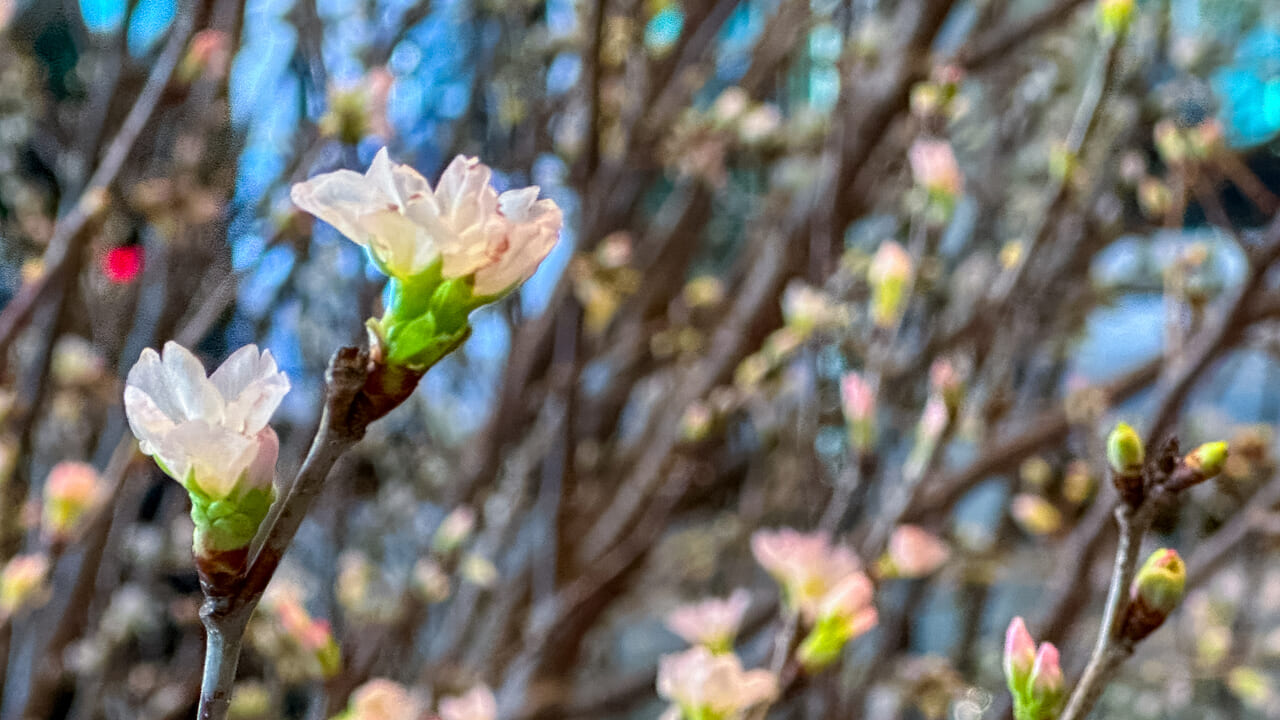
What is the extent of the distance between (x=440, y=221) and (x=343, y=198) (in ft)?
0.08

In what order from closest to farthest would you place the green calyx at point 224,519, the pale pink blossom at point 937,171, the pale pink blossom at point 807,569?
the green calyx at point 224,519, the pale pink blossom at point 807,569, the pale pink blossom at point 937,171

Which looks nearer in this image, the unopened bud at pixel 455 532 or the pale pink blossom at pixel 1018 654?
the pale pink blossom at pixel 1018 654

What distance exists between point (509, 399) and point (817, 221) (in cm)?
38

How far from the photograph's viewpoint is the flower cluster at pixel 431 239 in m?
0.21

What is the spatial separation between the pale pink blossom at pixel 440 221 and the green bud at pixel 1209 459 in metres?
0.19

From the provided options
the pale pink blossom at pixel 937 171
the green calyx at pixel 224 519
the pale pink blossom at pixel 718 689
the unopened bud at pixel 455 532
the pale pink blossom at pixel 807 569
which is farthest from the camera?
the unopened bud at pixel 455 532

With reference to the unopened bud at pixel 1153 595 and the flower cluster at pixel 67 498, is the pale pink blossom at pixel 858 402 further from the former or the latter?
the flower cluster at pixel 67 498

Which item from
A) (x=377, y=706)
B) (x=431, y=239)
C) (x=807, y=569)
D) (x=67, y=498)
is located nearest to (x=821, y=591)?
(x=807, y=569)

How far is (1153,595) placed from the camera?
0.26 meters

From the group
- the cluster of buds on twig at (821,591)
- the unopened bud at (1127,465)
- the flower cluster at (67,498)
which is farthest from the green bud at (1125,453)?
the flower cluster at (67,498)

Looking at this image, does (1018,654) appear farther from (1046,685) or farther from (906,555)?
(906,555)

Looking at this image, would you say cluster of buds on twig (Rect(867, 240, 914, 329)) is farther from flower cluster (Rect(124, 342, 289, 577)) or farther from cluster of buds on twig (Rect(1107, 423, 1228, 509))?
flower cluster (Rect(124, 342, 289, 577))

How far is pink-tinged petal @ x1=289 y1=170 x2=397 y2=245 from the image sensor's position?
211mm

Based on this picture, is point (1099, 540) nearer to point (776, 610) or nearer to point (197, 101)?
point (776, 610)
